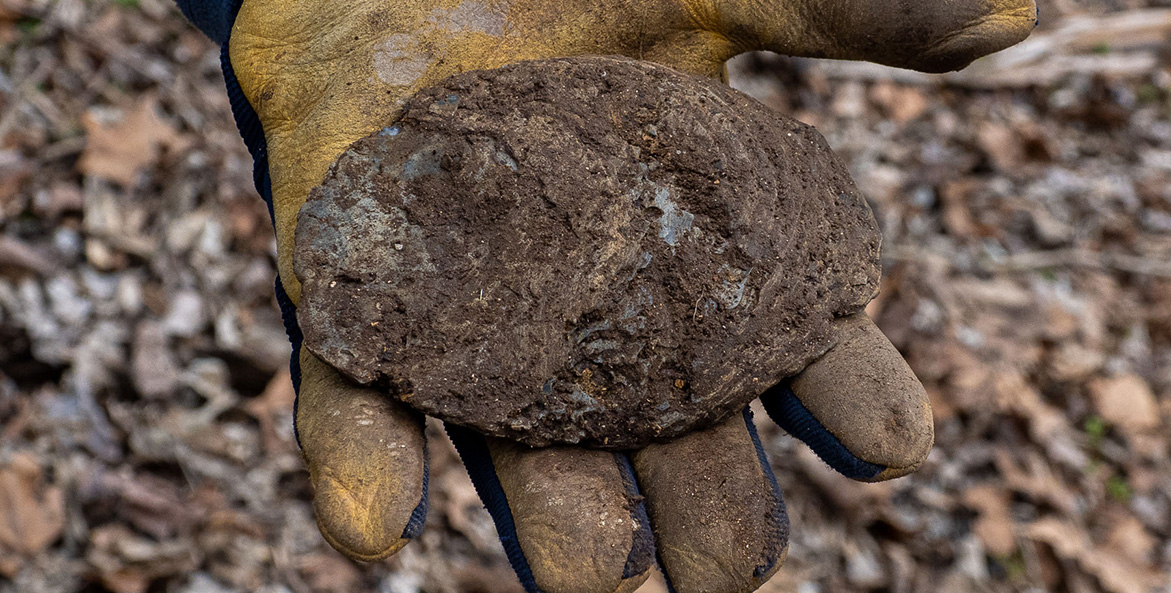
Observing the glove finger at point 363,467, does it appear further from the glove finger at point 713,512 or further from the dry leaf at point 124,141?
the dry leaf at point 124,141

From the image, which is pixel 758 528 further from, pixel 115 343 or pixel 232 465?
pixel 115 343

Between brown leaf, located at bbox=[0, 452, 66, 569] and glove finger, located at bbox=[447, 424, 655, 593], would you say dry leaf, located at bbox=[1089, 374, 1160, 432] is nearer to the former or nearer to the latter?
glove finger, located at bbox=[447, 424, 655, 593]

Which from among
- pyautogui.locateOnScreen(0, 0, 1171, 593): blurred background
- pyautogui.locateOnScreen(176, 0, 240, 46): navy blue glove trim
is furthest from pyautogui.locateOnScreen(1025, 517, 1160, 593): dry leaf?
pyautogui.locateOnScreen(176, 0, 240, 46): navy blue glove trim

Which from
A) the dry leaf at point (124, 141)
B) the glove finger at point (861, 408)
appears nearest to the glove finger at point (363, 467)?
the glove finger at point (861, 408)

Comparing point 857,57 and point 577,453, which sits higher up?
point 857,57

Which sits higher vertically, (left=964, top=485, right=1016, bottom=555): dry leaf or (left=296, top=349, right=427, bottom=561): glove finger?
(left=296, top=349, right=427, bottom=561): glove finger

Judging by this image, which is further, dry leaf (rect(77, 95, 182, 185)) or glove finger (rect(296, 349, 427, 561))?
dry leaf (rect(77, 95, 182, 185))

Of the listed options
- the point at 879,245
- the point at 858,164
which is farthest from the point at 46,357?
the point at 858,164

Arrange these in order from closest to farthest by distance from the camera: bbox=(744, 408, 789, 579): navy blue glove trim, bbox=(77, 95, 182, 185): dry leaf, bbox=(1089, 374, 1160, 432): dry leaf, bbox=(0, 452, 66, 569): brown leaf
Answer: bbox=(744, 408, 789, 579): navy blue glove trim → bbox=(0, 452, 66, 569): brown leaf → bbox=(77, 95, 182, 185): dry leaf → bbox=(1089, 374, 1160, 432): dry leaf
